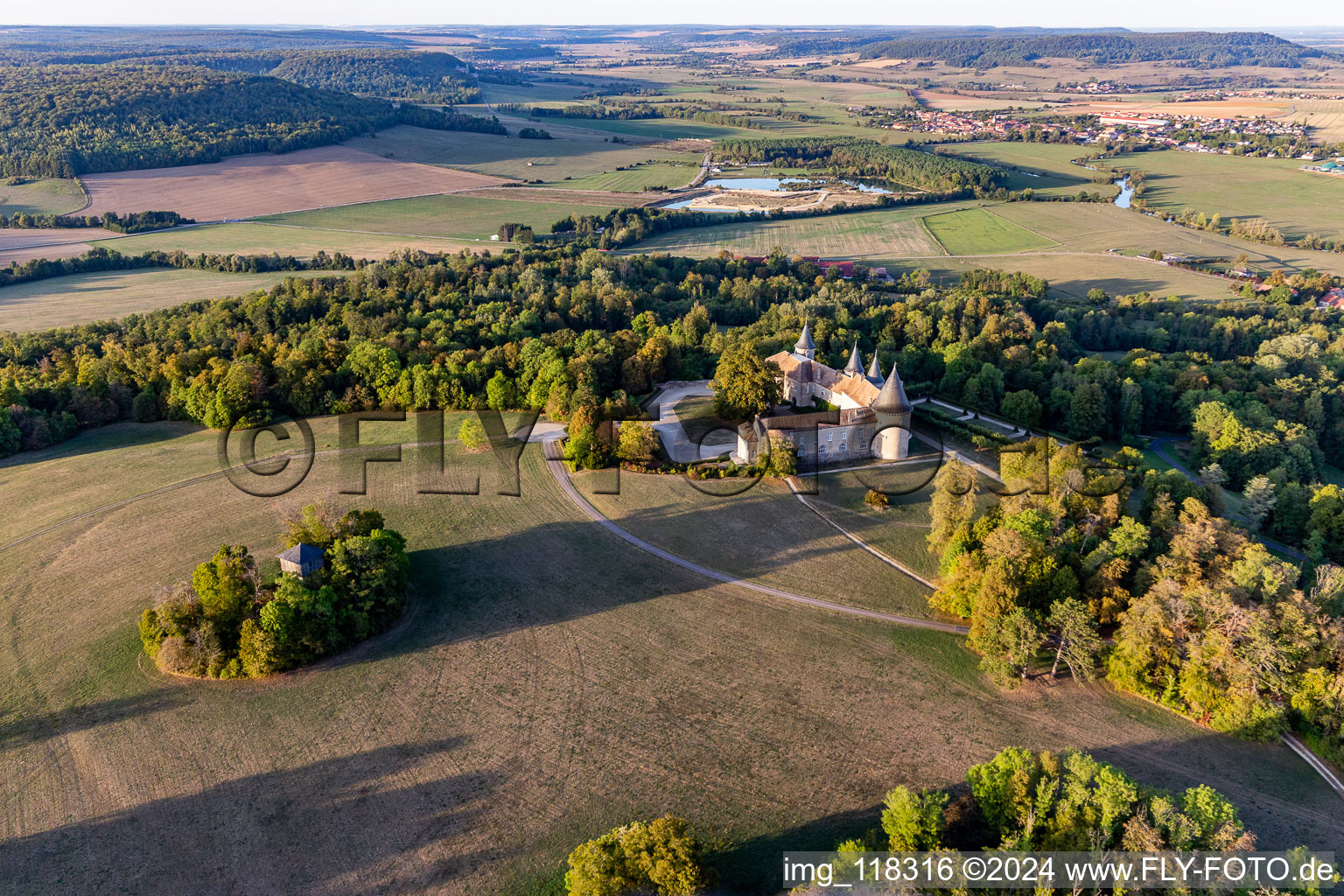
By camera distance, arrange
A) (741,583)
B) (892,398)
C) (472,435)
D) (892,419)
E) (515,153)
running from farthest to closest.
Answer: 1. (515,153)
2. (472,435)
3. (892,419)
4. (892,398)
5. (741,583)

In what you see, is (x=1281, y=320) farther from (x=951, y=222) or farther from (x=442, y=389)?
(x=442, y=389)

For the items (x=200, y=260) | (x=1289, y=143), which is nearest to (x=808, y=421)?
(x=200, y=260)

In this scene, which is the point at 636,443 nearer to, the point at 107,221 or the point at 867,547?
the point at 867,547

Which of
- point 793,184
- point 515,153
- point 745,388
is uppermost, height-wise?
point 515,153

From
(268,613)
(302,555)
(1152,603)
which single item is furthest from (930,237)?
(268,613)

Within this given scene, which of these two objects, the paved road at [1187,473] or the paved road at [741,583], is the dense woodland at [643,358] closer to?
the paved road at [1187,473]

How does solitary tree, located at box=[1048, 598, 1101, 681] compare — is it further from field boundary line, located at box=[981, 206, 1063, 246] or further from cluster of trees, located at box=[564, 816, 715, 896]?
field boundary line, located at box=[981, 206, 1063, 246]

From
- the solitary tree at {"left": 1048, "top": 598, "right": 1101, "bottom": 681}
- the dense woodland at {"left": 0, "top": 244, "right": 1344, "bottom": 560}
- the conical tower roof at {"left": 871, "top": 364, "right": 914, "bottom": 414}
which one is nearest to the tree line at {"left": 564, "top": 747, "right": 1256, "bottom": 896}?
the solitary tree at {"left": 1048, "top": 598, "right": 1101, "bottom": 681}
